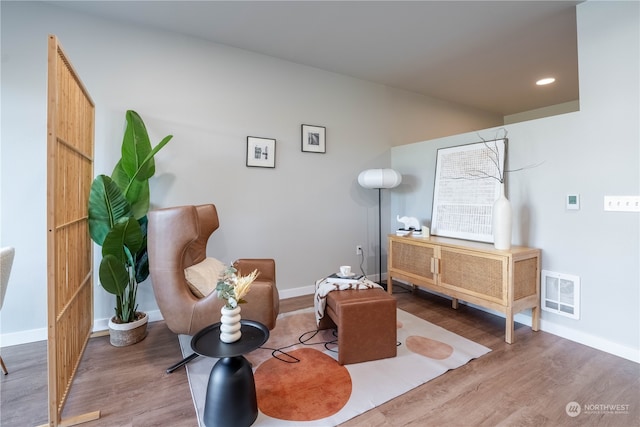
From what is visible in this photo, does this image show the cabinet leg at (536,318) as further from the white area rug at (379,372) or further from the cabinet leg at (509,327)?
the white area rug at (379,372)

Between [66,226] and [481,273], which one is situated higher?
[66,226]

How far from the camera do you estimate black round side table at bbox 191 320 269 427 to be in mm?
1420

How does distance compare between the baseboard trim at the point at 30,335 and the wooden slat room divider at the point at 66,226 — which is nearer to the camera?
the wooden slat room divider at the point at 66,226

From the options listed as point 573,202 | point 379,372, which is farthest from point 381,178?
point 379,372

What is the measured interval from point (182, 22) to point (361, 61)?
191 centimetres

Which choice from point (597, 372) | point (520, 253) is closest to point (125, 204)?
point (520, 253)

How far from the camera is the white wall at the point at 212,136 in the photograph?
2373 millimetres

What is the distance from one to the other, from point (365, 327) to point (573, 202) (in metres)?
2.01

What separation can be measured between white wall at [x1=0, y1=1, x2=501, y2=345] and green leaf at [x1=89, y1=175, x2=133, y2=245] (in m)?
0.60

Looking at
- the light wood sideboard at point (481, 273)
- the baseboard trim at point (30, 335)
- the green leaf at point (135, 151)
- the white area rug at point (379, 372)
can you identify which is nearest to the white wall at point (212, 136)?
the baseboard trim at point (30, 335)

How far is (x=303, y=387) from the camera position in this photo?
1.82 metres

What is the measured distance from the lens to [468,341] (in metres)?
2.41

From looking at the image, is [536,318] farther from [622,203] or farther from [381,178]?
[381,178]

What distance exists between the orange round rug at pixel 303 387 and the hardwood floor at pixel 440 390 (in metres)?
0.21
